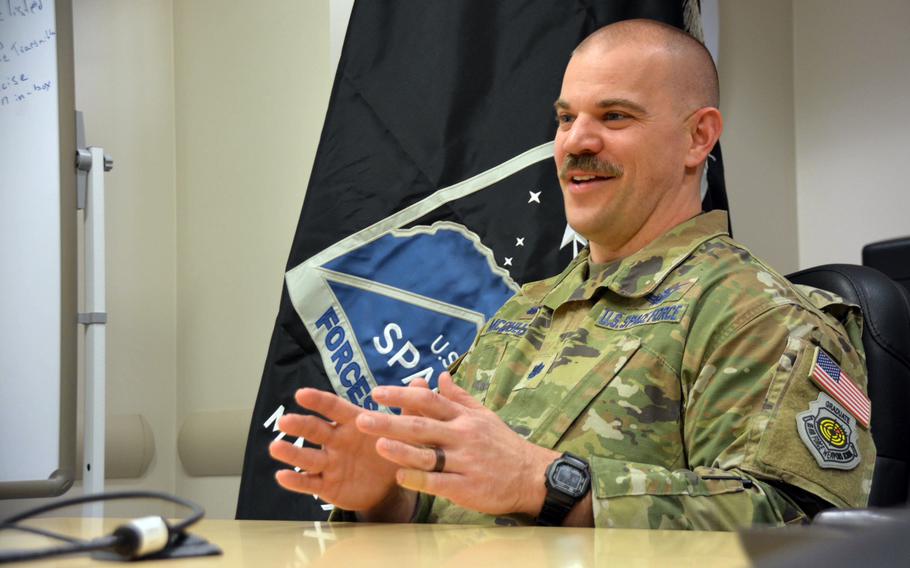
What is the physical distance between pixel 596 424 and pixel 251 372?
1.67 m

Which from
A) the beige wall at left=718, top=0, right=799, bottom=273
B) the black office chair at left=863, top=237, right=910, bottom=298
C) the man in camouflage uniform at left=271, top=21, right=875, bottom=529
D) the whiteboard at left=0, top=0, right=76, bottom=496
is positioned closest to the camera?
the man in camouflage uniform at left=271, top=21, right=875, bottom=529

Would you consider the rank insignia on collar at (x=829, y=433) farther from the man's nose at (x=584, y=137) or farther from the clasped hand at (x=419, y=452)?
the man's nose at (x=584, y=137)

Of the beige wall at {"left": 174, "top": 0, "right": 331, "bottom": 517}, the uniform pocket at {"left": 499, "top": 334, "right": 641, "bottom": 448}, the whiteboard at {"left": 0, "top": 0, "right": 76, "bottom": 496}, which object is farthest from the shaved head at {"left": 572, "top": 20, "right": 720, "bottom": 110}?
the whiteboard at {"left": 0, "top": 0, "right": 76, "bottom": 496}

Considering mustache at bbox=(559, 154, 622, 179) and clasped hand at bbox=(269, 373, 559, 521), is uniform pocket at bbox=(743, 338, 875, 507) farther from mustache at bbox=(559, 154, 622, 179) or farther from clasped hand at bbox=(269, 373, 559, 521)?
mustache at bbox=(559, 154, 622, 179)

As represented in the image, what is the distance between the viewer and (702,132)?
1628 millimetres

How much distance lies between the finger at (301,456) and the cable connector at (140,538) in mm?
327

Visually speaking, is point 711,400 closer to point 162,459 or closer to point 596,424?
point 596,424

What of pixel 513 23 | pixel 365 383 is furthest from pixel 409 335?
pixel 513 23

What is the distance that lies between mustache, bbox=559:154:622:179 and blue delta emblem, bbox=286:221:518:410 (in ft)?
1.71

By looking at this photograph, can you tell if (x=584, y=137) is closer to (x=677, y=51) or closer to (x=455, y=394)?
(x=677, y=51)

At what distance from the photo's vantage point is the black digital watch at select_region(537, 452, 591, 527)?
1069mm

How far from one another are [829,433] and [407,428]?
49cm

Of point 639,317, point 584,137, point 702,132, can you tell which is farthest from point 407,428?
point 702,132

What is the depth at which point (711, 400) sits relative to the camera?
1.20 metres
